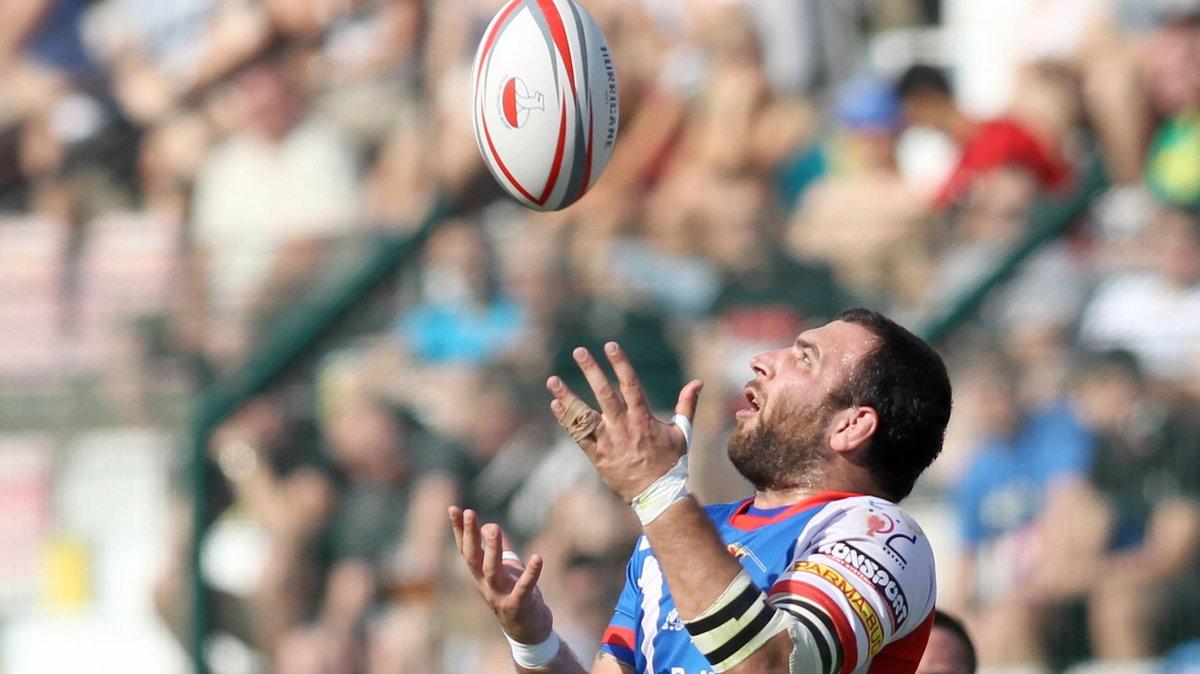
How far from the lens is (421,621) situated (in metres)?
7.96

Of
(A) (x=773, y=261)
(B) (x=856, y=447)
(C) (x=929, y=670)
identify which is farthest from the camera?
(A) (x=773, y=261)

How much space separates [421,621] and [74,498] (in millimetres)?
1968

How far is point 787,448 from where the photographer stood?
3.67m

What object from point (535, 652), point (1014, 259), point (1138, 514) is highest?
point (535, 652)

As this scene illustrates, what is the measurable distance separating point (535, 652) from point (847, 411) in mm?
920

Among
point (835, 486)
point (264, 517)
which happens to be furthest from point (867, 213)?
point (835, 486)

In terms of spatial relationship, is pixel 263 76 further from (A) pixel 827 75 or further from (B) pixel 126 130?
(A) pixel 827 75

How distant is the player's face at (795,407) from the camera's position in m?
3.64

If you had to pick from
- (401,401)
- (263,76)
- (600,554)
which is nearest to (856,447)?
(600,554)

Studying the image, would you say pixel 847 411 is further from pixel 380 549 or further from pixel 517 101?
pixel 380 549

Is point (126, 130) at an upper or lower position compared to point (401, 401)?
upper

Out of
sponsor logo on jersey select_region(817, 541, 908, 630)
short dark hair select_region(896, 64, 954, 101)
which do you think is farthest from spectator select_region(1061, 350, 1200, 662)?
sponsor logo on jersey select_region(817, 541, 908, 630)

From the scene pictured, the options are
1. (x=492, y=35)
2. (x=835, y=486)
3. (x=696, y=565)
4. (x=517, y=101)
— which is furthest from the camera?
(x=492, y=35)

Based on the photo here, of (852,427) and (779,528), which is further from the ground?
(852,427)
